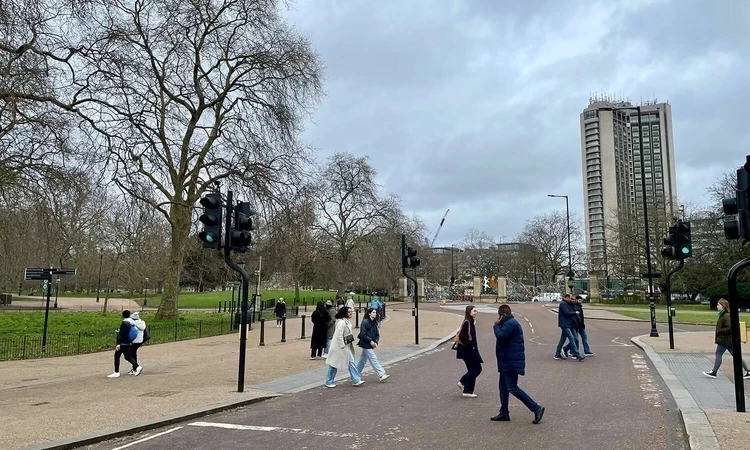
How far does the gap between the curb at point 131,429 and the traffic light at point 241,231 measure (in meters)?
2.77

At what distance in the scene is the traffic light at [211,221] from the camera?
1020 centimetres

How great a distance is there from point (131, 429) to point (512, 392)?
5140 millimetres

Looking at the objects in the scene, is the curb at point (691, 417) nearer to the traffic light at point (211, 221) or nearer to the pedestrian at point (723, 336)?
the pedestrian at point (723, 336)

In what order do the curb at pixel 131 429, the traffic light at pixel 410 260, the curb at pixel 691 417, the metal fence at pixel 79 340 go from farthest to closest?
the traffic light at pixel 410 260
the metal fence at pixel 79 340
the curb at pixel 131 429
the curb at pixel 691 417

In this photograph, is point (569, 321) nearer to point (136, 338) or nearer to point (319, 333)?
point (319, 333)

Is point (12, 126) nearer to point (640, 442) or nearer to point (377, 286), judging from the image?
point (640, 442)

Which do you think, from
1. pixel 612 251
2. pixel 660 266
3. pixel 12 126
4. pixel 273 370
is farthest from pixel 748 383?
pixel 612 251

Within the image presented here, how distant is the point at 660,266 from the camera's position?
58.6m

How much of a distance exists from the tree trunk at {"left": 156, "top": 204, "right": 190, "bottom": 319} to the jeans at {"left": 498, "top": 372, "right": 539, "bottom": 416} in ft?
76.8

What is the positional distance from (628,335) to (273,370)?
16.5 metres

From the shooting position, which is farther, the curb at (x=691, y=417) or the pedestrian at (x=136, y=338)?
the pedestrian at (x=136, y=338)

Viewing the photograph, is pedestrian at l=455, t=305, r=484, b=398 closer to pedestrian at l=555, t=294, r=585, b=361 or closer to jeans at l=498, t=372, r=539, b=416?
jeans at l=498, t=372, r=539, b=416

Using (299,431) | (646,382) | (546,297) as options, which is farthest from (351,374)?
(546,297)

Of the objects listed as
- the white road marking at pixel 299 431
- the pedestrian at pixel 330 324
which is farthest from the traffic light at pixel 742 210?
the pedestrian at pixel 330 324
